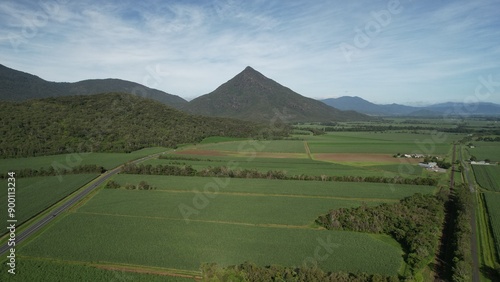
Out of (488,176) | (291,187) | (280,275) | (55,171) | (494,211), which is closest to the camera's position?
(280,275)

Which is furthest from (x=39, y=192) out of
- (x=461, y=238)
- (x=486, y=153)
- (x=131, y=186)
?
(x=486, y=153)

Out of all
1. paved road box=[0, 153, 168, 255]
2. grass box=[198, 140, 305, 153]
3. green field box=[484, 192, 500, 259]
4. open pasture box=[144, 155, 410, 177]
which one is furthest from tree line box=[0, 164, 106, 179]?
green field box=[484, 192, 500, 259]

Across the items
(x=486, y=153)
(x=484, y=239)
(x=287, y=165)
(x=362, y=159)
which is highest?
(x=486, y=153)

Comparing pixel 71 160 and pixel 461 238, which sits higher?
pixel 461 238

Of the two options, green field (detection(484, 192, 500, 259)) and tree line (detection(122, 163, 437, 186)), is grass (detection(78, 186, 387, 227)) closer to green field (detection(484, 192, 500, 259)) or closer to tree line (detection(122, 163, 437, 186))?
tree line (detection(122, 163, 437, 186))

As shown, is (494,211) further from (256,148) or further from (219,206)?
(256,148)

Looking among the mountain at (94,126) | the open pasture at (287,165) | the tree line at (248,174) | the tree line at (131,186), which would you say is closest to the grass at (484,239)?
the tree line at (248,174)

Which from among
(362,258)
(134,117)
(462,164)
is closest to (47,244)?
(362,258)
